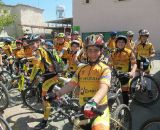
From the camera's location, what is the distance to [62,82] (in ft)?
22.4

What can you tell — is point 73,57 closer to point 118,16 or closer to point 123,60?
point 123,60

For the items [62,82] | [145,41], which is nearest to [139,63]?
[145,41]

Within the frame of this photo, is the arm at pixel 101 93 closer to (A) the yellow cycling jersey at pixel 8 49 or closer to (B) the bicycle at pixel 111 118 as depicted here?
(B) the bicycle at pixel 111 118

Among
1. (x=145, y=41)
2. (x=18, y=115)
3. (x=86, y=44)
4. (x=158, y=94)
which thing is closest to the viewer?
(x=86, y=44)

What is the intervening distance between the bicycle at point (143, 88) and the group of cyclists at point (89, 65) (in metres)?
0.13

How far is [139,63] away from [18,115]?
12.5 ft

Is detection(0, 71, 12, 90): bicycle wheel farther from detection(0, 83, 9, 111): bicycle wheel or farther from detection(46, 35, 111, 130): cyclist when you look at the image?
detection(46, 35, 111, 130): cyclist

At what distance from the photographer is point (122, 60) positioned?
760 centimetres

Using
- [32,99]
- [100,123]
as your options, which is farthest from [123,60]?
[100,123]

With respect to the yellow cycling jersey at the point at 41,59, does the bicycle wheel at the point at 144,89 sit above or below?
below

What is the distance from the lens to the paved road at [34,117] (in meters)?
6.85

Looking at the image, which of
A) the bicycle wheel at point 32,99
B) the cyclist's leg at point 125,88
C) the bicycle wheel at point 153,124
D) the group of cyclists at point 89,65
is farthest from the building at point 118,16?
the bicycle wheel at point 153,124

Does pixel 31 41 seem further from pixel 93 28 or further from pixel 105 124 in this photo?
pixel 93 28

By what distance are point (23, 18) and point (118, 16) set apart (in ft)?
99.5
